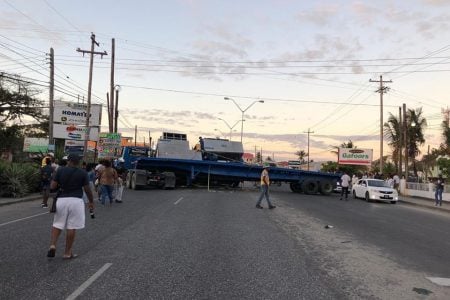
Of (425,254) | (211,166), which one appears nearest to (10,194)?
(211,166)

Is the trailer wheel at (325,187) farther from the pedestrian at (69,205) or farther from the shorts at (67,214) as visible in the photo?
the shorts at (67,214)

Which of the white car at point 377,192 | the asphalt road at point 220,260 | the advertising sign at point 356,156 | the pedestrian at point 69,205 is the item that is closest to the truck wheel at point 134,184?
the white car at point 377,192

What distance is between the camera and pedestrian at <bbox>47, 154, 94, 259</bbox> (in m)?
7.53

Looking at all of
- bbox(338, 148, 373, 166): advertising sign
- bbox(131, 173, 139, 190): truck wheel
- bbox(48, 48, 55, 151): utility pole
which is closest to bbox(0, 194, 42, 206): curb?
bbox(131, 173, 139, 190): truck wheel

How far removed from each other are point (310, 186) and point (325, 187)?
1.06m

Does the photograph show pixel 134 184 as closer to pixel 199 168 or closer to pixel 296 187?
pixel 199 168

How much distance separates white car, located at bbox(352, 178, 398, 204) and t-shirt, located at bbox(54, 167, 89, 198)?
22.9 metres

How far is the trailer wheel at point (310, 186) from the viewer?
103 feet

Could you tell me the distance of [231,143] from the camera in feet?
108

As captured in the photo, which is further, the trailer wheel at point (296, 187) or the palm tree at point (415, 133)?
the palm tree at point (415, 133)

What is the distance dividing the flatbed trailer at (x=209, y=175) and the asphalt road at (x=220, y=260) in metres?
15.1

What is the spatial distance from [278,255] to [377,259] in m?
1.78

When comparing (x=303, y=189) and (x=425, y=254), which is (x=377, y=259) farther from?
(x=303, y=189)

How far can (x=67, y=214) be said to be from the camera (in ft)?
24.8
